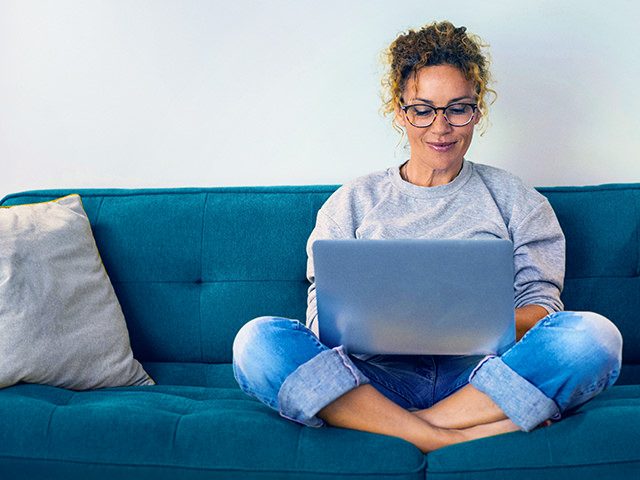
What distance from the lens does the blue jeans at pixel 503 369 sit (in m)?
1.53

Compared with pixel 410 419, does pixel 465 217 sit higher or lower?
higher

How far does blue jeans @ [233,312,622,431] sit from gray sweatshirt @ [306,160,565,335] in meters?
0.30

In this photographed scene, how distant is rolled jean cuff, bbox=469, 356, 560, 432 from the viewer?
1.52m

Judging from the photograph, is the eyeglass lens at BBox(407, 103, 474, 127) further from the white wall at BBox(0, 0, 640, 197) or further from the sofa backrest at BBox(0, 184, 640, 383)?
the white wall at BBox(0, 0, 640, 197)

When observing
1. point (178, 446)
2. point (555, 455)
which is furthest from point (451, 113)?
point (178, 446)

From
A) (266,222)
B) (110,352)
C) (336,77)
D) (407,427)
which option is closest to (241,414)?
(407,427)

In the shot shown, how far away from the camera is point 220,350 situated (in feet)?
7.17

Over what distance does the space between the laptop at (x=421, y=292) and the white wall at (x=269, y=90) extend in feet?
3.35

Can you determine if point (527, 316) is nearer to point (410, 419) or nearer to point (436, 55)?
point (410, 419)

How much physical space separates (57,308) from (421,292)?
876mm

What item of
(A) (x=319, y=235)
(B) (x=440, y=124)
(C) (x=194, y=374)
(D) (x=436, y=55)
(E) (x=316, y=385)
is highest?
(D) (x=436, y=55)

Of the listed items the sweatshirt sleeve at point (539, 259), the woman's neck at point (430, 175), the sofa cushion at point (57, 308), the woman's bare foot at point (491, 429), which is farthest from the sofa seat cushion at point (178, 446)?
the woman's neck at point (430, 175)

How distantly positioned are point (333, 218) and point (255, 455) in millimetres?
728

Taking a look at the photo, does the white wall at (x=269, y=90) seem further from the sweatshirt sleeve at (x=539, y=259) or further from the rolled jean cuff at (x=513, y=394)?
the rolled jean cuff at (x=513, y=394)
